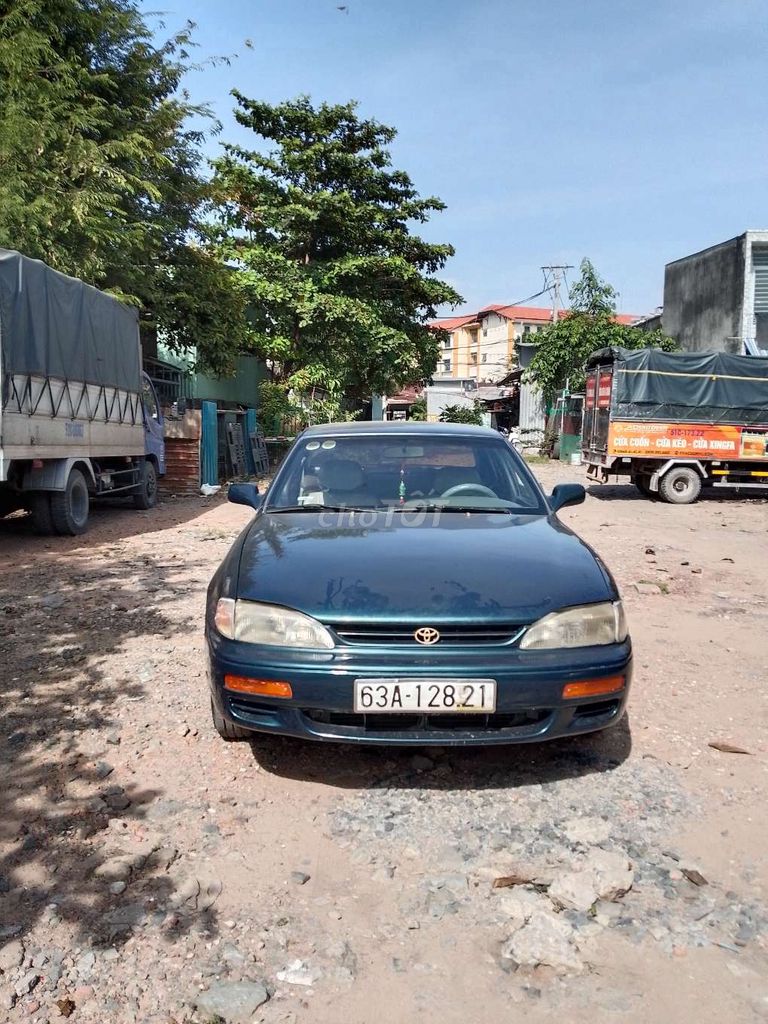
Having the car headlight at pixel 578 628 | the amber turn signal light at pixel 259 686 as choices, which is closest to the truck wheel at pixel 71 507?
the amber turn signal light at pixel 259 686

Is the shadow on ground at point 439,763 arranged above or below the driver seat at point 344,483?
below

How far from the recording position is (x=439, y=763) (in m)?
3.20

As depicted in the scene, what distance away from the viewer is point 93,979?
201 cm

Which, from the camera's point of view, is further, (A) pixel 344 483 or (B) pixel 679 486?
(B) pixel 679 486

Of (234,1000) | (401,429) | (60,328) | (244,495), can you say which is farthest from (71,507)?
(234,1000)

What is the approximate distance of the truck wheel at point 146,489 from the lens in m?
12.1

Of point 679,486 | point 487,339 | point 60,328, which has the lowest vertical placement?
point 679,486

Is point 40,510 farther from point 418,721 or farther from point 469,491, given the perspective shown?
point 418,721

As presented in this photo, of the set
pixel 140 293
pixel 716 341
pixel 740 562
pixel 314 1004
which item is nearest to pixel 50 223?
pixel 140 293

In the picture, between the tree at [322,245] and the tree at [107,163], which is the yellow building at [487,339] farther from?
the tree at [107,163]

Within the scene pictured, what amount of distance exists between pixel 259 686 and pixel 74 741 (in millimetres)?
1190

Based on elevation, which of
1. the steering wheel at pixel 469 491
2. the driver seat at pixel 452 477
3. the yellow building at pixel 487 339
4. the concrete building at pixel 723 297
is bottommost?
the steering wheel at pixel 469 491

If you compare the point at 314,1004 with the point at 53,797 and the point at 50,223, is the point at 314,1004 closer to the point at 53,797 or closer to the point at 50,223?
the point at 53,797

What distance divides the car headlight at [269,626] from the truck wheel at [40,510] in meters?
6.68
